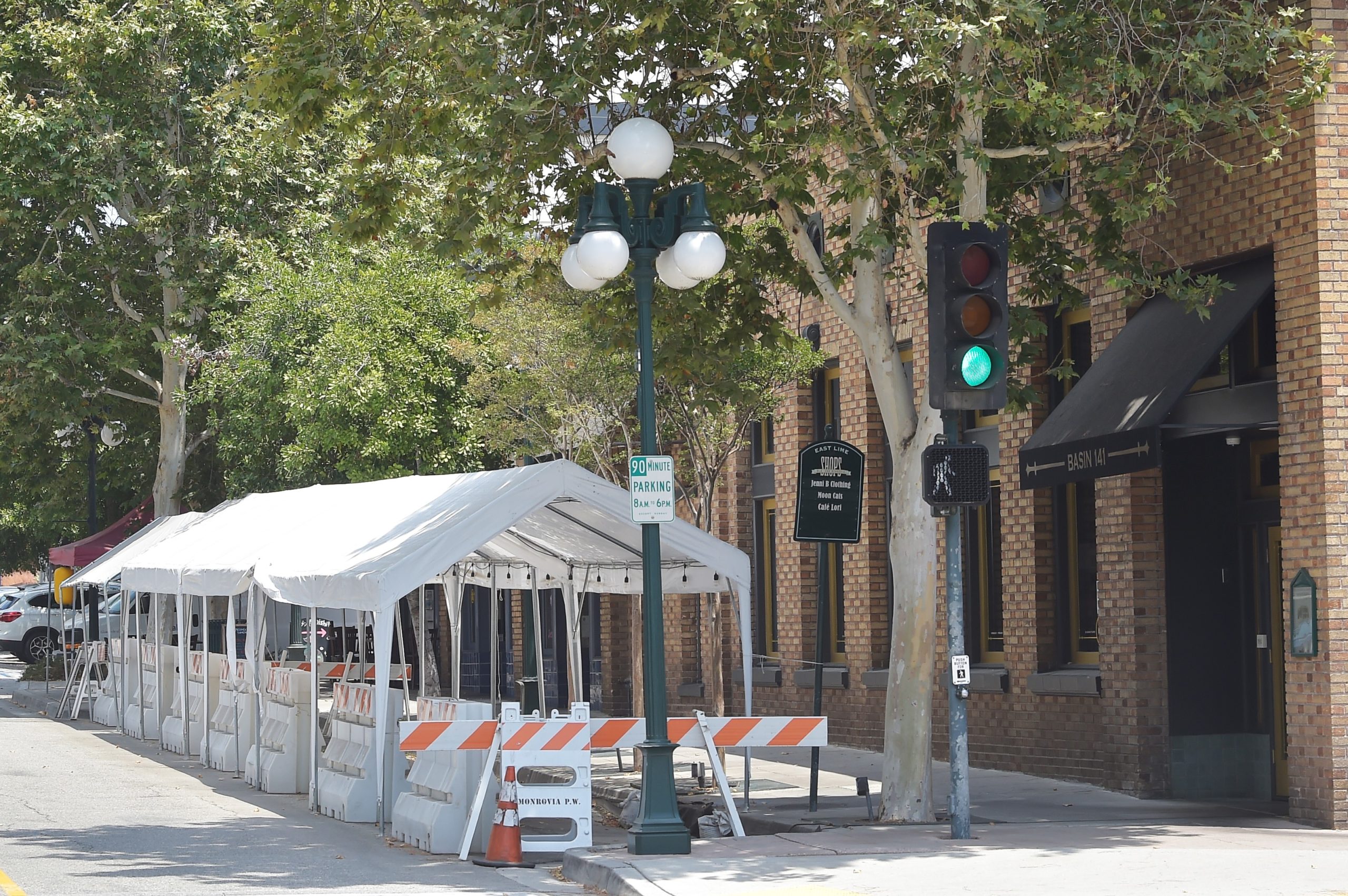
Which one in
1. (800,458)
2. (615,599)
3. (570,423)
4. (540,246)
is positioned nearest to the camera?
(800,458)

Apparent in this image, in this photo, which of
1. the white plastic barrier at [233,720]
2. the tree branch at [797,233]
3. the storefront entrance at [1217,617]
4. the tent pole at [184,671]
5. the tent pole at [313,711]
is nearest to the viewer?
the tree branch at [797,233]

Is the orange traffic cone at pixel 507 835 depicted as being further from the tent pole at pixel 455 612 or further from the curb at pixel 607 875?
the tent pole at pixel 455 612

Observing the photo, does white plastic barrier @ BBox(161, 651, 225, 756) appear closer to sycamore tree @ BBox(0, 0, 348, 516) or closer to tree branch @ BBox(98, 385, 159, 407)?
sycamore tree @ BBox(0, 0, 348, 516)

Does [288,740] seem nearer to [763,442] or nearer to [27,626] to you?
Result: [763,442]

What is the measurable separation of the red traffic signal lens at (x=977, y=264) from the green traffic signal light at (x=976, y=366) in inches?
18.7

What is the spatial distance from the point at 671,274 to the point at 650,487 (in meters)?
1.60

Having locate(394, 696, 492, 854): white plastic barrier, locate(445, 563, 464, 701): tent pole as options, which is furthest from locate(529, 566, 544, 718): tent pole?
locate(394, 696, 492, 854): white plastic barrier

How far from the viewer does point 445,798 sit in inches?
524

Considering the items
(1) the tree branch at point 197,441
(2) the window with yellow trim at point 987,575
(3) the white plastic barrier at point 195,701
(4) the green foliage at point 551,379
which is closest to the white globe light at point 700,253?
(4) the green foliage at point 551,379

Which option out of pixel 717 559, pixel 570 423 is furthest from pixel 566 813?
pixel 570 423

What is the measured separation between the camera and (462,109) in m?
15.5

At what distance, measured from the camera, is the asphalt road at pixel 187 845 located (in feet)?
36.6

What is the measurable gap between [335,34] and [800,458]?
5602 mm

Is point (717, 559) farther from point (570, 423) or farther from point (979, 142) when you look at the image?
point (570, 423)
